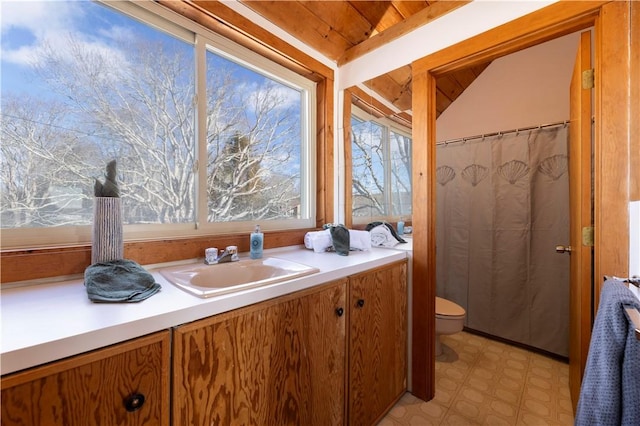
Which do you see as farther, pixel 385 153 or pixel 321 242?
pixel 385 153

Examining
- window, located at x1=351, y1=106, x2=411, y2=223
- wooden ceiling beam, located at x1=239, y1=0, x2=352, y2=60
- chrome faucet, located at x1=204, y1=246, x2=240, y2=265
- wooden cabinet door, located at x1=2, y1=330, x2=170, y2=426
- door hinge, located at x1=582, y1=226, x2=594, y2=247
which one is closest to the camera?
wooden cabinet door, located at x1=2, y1=330, x2=170, y2=426

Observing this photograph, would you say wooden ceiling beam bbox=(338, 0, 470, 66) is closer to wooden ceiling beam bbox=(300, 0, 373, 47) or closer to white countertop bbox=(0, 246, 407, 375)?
wooden ceiling beam bbox=(300, 0, 373, 47)

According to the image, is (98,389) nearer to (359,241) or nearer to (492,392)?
(359,241)

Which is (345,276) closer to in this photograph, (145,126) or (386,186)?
(386,186)

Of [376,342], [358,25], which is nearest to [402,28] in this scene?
[358,25]

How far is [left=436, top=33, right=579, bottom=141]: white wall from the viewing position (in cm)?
207

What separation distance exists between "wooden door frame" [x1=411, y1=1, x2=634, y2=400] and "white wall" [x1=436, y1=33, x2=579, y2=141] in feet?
3.75

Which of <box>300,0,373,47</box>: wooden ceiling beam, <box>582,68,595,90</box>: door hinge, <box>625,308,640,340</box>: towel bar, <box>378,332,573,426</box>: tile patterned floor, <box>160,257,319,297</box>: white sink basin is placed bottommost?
<box>378,332,573,426</box>: tile patterned floor

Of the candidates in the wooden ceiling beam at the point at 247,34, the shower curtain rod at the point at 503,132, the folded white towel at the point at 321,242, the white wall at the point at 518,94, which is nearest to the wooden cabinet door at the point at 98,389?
the folded white towel at the point at 321,242

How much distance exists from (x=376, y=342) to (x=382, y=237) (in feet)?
2.28

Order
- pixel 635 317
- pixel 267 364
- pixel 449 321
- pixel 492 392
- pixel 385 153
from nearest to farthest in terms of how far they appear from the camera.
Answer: pixel 635 317
pixel 267 364
pixel 492 392
pixel 449 321
pixel 385 153

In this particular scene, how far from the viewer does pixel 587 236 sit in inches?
46.2

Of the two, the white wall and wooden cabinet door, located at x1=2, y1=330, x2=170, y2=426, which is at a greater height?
the white wall

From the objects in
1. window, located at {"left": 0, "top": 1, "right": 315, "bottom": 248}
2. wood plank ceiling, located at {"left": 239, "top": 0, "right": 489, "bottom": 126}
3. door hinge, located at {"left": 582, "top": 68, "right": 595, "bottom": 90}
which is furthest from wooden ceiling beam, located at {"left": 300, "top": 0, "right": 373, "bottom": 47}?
door hinge, located at {"left": 582, "top": 68, "right": 595, "bottom": 90}
